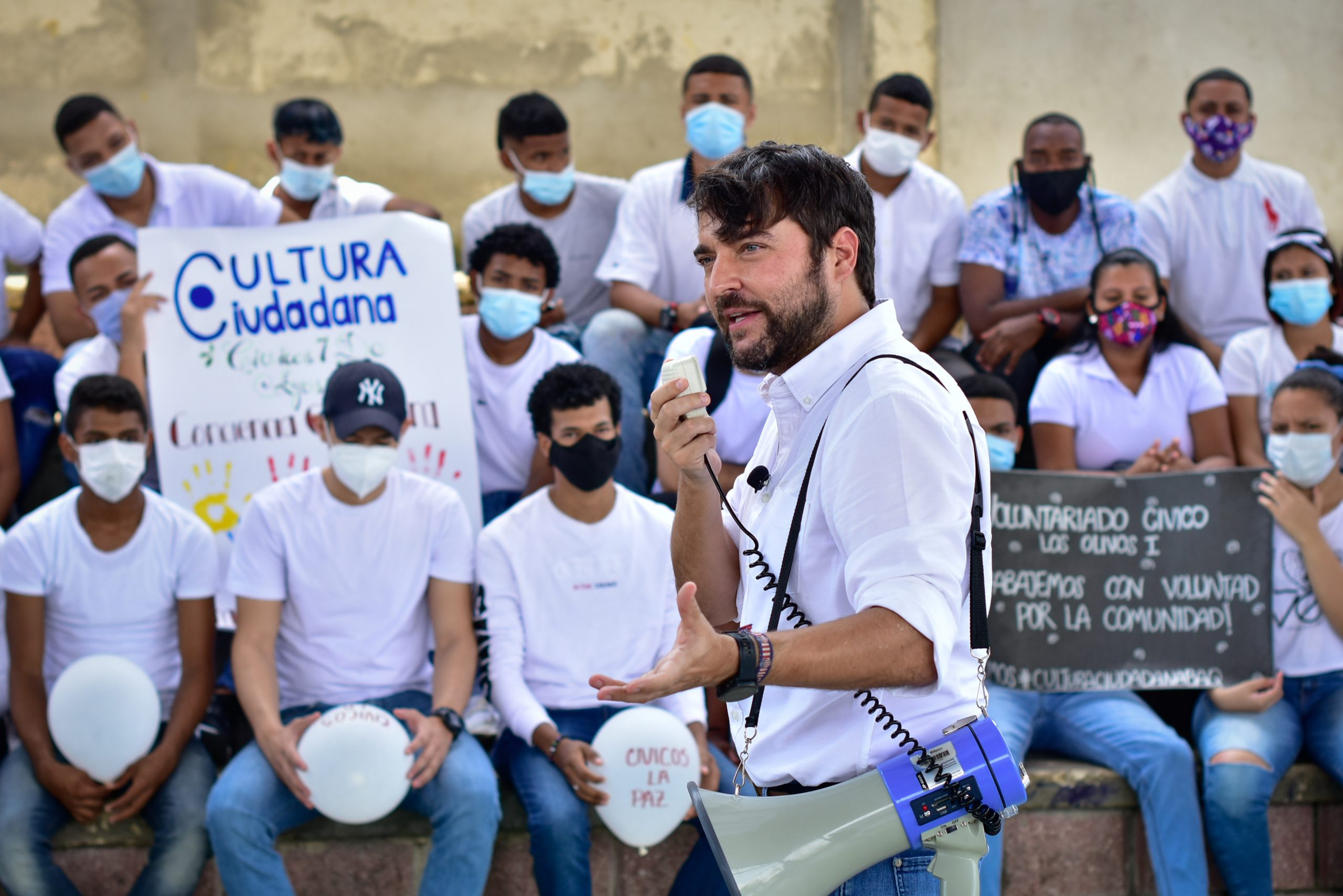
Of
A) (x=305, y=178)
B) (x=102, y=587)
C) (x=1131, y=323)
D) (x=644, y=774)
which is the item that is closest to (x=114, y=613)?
(x=102, y=587)

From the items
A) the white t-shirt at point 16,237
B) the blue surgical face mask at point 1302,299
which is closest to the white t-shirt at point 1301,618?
the blue surgical face mask at point 1302,299

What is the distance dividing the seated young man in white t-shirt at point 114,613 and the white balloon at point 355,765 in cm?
45

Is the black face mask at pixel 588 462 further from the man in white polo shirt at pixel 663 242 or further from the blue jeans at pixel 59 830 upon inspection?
the blue jeans at pixel 59 830

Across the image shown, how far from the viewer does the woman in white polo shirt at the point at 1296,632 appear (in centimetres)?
464

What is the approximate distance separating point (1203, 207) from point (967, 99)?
8.61ft

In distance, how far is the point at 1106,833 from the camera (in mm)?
4730

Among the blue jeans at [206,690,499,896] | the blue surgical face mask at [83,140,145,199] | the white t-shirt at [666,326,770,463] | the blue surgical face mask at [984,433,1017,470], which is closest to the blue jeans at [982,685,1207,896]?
the blue surgical face mask at [984,433,1017,470]

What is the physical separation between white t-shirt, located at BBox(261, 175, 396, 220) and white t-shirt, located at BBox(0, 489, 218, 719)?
2070 mm

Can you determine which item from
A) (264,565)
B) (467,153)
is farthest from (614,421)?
(467,153)

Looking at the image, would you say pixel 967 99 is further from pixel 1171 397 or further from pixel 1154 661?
pixel 1154 661

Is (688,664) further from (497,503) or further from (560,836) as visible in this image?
(497,503)

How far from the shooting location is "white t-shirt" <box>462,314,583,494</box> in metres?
5.76

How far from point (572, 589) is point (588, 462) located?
1.48 ft

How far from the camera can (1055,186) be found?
20.8ft
